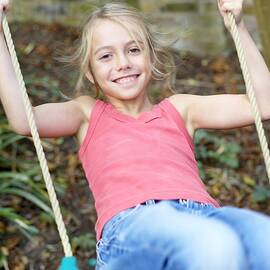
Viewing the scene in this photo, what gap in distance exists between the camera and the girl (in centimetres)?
179

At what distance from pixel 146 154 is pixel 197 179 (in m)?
0.16

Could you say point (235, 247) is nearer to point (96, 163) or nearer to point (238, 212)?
point (238, 212)

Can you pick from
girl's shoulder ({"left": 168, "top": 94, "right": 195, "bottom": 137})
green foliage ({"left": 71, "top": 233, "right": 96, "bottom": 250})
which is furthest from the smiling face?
green foliage ({"left": 71, "top": 233, "right": 96, "bottom": 250})

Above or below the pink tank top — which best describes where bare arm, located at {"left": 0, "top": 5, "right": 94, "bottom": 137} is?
above

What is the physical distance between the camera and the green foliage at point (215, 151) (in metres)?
3.87

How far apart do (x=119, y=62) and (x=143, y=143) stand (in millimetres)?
258

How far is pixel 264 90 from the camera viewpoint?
2.17 m

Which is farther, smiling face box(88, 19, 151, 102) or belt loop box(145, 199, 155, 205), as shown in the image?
smiling face box(88, 19, 151, 102)

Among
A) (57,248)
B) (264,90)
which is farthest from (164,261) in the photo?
(57,248)

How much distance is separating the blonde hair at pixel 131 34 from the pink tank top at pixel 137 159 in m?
0.14

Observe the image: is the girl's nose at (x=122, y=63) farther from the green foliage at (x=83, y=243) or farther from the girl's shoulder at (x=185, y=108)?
the green foliage at (x=83, y=243)

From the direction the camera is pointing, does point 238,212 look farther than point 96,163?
Answer: No

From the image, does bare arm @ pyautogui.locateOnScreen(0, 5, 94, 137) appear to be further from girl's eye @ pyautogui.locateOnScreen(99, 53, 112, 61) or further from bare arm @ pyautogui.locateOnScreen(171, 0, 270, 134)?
bare arm @ pyautogui.locateOnScreen(171, 0, 270, 134)

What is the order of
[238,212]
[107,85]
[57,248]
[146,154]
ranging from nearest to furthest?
[238,212]
[146,154]
[107,85]
[57,248]
